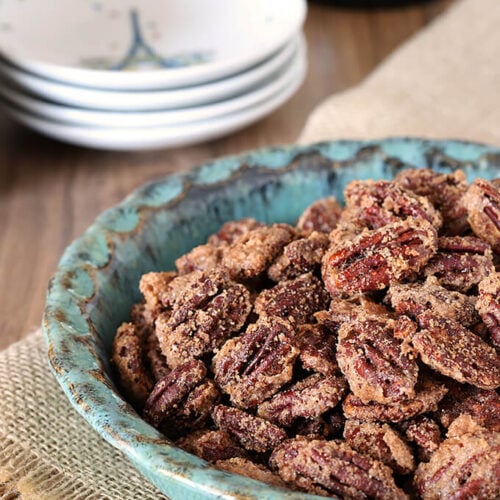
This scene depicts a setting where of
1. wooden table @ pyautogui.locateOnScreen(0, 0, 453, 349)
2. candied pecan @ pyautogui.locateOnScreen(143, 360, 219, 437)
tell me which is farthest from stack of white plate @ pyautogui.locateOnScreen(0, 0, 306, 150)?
candied pecan @ pyautogui.locateOnScreen(143, 360, 219, 437)

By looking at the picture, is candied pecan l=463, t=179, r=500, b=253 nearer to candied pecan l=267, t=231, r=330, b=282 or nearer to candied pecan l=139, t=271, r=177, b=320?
candied pecan l=267, t=231, r=330, b=282

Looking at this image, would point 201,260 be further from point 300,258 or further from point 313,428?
point 313,428

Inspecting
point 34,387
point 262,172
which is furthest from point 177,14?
point 34,387

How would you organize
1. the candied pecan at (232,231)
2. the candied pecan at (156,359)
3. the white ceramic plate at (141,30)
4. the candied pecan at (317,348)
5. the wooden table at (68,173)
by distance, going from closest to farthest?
the candied pecan at (317,348) < the candied pecan at (156,359) < the candied pecan at (232,231) < the wooden table at (68,173) < the white ceramic plate at (141,30)

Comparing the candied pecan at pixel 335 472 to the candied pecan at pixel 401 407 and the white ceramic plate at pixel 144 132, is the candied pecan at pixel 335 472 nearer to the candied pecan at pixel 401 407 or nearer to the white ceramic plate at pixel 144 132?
the candied pecan at pixel 401 407

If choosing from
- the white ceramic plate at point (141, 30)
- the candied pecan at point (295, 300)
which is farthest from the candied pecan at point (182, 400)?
the white ceramic plate at point (141, 30)

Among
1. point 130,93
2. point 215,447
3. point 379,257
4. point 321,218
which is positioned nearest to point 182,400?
point 215,447
